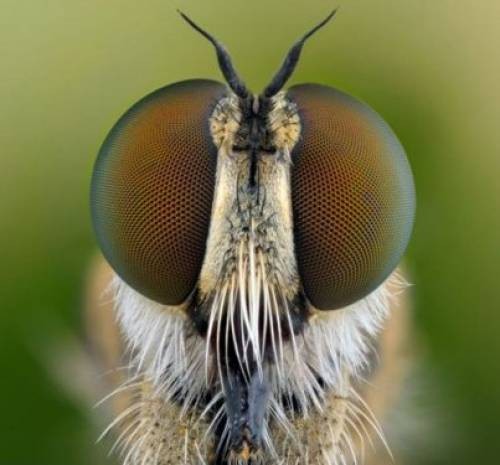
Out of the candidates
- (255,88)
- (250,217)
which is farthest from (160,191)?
(255,88)

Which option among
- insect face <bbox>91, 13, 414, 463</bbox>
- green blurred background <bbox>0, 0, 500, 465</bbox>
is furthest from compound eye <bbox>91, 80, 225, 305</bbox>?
green blurred background <bbox>0, 0, 500, 465</bbox>

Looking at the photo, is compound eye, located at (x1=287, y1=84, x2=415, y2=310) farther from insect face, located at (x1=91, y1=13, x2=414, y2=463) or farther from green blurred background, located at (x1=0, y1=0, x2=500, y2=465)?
green blurred background, located at (x1=0, y1=0, x2=500, y2=465)

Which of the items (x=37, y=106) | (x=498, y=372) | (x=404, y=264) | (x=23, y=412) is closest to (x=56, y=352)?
(x=23, y=412)

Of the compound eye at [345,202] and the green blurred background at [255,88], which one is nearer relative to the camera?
the compound eye at [345,202]

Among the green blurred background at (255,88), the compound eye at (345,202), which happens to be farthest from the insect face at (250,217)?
the green blurred background at (255,88)

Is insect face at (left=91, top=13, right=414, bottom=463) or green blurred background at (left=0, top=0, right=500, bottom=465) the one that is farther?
green blurred background at (left=0, top=0, right=500, bottom=465)

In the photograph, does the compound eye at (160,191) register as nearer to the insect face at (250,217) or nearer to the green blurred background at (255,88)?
the insect face at (250,217)

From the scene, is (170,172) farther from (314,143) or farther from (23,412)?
(23,412)
